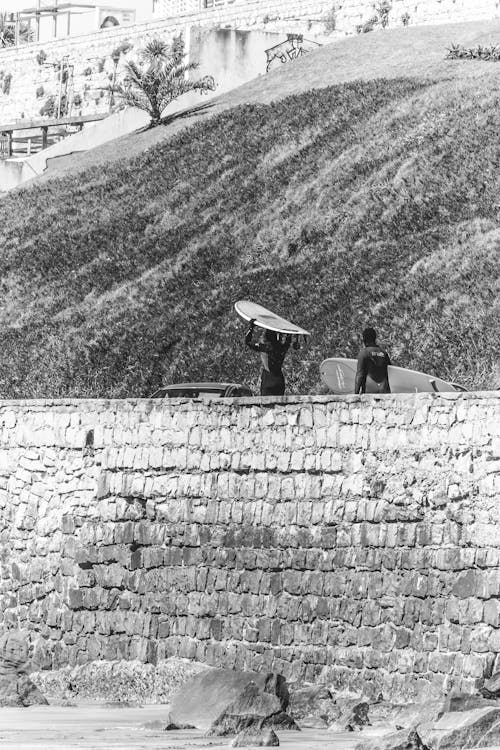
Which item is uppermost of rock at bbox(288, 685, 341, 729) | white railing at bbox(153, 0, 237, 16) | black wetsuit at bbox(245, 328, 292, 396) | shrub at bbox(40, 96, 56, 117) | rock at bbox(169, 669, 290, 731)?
black wetsuit at bbox(245, 328, 292, 396)

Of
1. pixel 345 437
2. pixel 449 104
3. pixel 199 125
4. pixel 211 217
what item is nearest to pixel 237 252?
pixel 211 217

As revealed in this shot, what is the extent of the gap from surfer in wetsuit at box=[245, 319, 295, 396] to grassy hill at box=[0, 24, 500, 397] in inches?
184

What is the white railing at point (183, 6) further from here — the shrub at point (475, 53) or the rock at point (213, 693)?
the rock at point (213, 693)

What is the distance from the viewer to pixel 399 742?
1026 cm

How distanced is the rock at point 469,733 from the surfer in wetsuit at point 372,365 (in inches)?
257

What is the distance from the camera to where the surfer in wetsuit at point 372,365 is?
674 inches

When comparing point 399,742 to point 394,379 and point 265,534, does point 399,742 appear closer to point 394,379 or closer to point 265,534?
point 265,534

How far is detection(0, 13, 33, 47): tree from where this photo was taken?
256 ft

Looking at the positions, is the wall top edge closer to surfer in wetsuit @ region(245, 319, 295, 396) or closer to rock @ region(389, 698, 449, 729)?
surfer in wetsuit @ region(245, 319, 295, 396)

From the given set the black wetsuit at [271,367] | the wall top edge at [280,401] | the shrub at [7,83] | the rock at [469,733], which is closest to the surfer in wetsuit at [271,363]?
the black wetsuit at [271,367]

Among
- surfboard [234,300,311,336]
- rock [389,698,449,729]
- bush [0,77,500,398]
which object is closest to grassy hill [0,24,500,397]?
bush [0,77,500,398]

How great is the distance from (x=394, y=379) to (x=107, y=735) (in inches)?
313

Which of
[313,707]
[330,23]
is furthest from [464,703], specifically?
[330,23]

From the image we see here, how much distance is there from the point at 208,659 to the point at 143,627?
1.09 meters
